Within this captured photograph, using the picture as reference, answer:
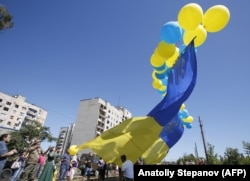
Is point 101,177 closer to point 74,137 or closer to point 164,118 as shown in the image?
point 164,118

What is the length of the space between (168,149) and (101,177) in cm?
431

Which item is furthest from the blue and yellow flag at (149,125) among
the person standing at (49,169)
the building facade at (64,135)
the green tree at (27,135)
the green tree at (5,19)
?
the building facade at (64,135)

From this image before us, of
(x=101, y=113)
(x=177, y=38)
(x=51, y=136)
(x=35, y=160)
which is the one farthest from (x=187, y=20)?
(x=101, y=113)

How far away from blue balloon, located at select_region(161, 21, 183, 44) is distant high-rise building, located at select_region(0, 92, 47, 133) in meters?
51.5

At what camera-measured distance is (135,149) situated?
4.04 meters

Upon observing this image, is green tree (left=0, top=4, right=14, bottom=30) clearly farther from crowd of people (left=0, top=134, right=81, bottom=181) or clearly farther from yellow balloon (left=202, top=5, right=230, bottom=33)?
yellow balloon (left=202, top=5, right=230, bottom=33)

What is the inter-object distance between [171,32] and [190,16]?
561mm

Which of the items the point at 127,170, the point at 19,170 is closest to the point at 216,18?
the point at 127,170

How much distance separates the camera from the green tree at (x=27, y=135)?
1167 inches

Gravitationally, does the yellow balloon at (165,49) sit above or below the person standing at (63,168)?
→ above

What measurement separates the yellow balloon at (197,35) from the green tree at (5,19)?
8.26 metres

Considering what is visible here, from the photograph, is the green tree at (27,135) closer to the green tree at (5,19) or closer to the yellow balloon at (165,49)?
the green tree at (5,19)

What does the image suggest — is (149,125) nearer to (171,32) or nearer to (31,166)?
(171,32)

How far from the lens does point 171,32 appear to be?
4.42 meters
